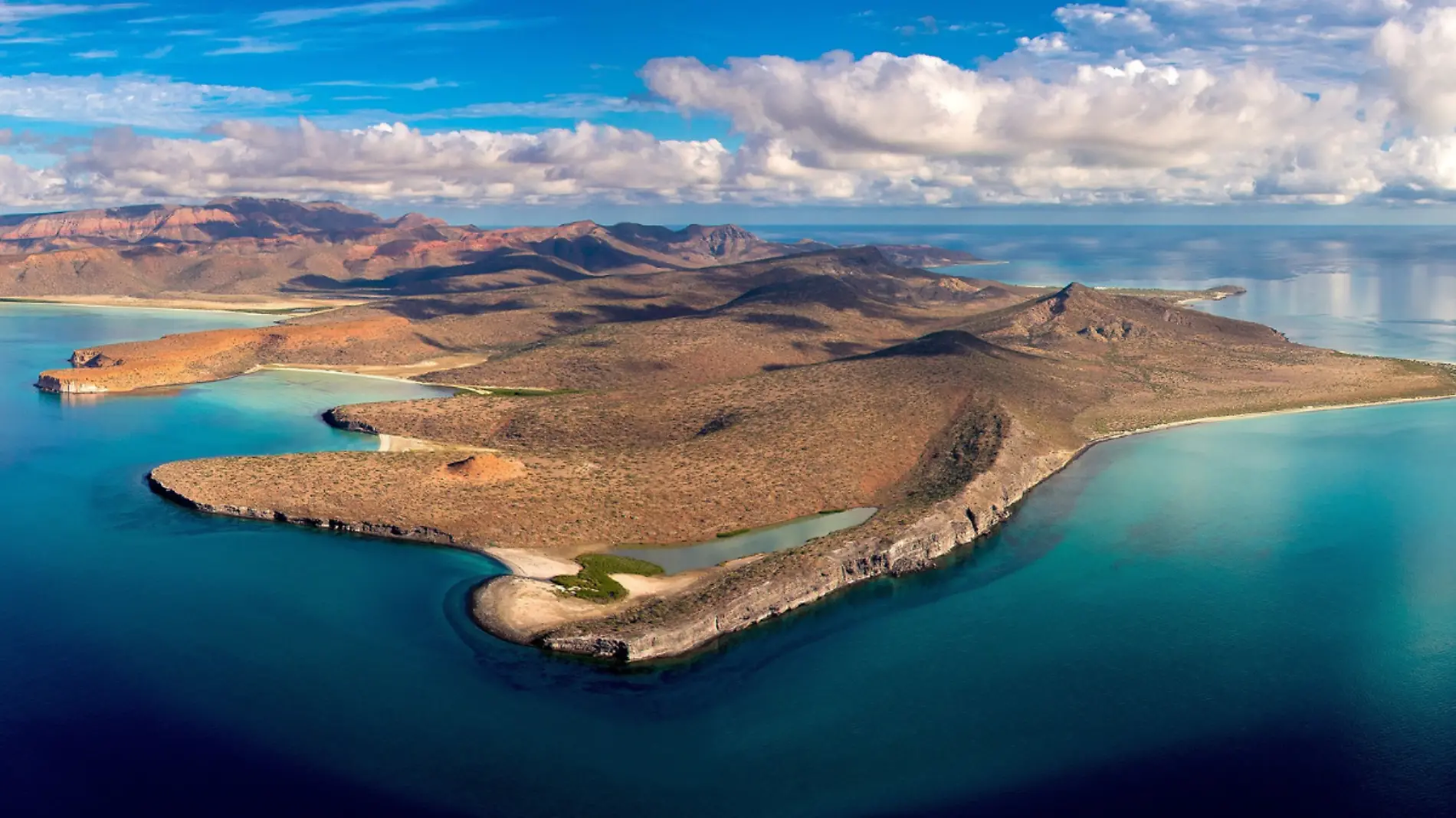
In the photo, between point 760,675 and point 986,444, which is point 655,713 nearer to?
point 760,675

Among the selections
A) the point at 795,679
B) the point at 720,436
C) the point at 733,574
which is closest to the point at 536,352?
the point at 720,436

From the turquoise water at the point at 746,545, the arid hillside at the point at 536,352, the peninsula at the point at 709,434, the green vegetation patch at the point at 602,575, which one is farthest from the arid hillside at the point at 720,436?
the turquoise water at the point at 746,545

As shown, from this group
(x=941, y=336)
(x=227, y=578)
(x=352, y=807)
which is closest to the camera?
(x=352, y=807)

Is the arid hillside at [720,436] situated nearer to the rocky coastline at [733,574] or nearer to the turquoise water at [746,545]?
the rocky coastline at [733,574]

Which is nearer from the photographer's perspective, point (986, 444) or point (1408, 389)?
point (986, 444)

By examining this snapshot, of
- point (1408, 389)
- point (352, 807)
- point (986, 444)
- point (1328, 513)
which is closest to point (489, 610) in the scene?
point (352, 807)

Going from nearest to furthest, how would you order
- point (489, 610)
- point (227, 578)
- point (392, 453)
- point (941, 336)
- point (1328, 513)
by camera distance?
point (489, 610)
point (227, 578)
point (1328, 513)
point (392, 453)
point (941, 336)

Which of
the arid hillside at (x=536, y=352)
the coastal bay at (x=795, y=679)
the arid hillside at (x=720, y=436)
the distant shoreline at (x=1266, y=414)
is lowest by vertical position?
the coastal bay at (x=795, y=679)

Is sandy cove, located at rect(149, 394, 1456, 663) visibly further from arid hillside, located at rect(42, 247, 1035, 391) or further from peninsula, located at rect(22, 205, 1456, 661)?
arid hillside, located at rect(42, 247, 1035, 391)
